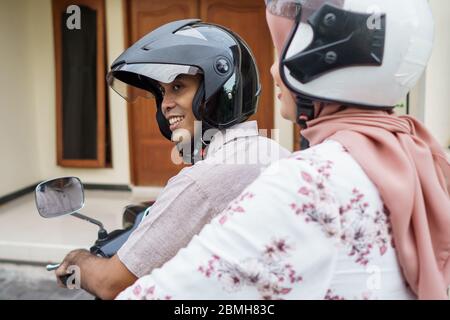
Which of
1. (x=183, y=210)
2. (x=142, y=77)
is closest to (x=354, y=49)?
(x=183, y=210)

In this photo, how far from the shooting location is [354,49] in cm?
106

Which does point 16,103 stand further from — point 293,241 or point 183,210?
point 293,241

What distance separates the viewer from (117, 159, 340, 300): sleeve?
2.97ft

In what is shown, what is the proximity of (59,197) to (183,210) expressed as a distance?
583 mm

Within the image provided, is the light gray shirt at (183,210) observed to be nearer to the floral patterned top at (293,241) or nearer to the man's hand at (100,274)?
the man's hand at (100,274)

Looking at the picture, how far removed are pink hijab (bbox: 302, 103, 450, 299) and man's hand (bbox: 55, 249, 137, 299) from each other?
665 millimetres

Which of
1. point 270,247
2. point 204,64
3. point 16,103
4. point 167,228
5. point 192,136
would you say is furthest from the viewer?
point 16,103

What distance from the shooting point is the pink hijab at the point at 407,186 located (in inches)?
37.8

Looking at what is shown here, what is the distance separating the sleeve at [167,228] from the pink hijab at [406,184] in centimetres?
45

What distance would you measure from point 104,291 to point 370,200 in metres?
0.83

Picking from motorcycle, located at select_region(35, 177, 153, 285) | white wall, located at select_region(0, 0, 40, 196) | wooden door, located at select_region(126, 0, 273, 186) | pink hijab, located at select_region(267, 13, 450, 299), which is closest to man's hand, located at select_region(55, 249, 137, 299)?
motorcycle, located at select_region(35, 177, 153, 285)

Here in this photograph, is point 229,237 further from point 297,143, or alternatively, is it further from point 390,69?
point 297,143

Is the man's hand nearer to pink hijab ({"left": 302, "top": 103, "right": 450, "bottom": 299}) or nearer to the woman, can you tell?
the woman

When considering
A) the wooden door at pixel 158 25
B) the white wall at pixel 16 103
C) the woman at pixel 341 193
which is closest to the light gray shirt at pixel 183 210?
the woman at pixel 341 193
